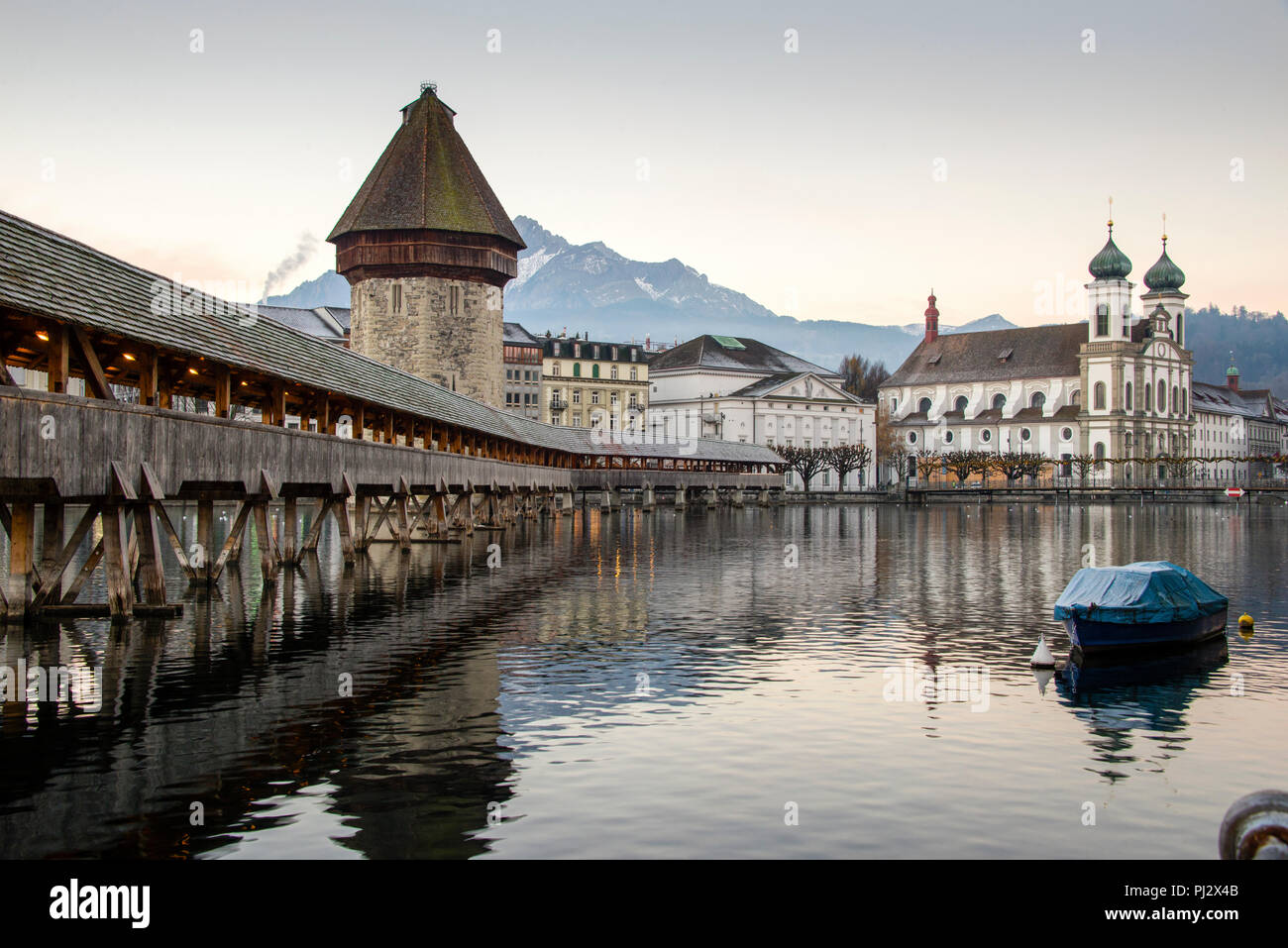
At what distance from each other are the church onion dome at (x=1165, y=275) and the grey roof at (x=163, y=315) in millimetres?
149512

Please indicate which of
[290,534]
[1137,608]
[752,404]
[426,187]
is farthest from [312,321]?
[1137,608]

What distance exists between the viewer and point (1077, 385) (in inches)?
6196

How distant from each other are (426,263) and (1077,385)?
11037 cm

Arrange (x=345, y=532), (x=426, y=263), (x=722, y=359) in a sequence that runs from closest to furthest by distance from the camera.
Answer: (x=345, y=532) → (x=426, y=263) → (x=722, y=359)

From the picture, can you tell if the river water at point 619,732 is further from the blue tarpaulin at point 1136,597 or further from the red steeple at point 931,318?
the red steeple at point 931,318

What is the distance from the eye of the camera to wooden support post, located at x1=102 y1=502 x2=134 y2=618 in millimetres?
20375

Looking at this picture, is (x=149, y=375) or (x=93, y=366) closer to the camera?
(x=93, y=366)

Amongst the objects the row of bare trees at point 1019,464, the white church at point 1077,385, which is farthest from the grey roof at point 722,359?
the white church at point 1077,385

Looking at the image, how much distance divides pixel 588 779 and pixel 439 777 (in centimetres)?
142

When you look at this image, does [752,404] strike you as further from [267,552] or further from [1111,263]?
[267,552]

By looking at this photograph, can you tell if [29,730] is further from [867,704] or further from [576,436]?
[576,436]

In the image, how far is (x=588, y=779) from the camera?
1199 cm

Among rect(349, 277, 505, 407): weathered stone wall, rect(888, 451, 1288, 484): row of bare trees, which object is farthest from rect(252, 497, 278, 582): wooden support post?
rect(888, 451, 1288, 484): row of bare trees
